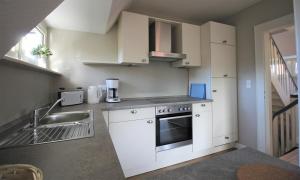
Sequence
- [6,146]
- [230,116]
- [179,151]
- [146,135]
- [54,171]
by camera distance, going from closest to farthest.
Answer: [54,171]
[6,146]
[146,135]
[179,151]
[230,116]

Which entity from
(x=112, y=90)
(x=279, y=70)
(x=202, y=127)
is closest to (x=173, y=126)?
(x=202, y=127)

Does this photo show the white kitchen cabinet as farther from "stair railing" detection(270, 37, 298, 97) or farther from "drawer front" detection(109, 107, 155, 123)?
"stair railing" detection(270, 37, 298, 97)

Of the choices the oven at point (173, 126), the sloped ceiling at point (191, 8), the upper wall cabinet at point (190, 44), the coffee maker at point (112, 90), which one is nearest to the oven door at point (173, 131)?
the oven at point (173, 126)

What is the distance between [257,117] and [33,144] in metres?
2.82

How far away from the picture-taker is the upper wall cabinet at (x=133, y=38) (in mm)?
2066

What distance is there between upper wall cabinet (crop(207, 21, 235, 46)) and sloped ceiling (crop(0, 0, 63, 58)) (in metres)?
2.33

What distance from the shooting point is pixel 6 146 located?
693mm

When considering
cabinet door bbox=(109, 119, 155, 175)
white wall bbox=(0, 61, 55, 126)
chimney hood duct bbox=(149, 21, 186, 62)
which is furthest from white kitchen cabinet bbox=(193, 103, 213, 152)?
white wall bbox=(0, 61, 55, 126)

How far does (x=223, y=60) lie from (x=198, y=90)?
66 centimetres

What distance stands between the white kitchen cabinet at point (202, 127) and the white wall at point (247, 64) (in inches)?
26.2

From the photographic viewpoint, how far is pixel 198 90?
266cm

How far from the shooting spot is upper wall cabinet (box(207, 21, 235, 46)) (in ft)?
7.90

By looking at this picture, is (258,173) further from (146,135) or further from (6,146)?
(146,135)

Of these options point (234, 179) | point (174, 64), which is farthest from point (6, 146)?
point (174, 64)
